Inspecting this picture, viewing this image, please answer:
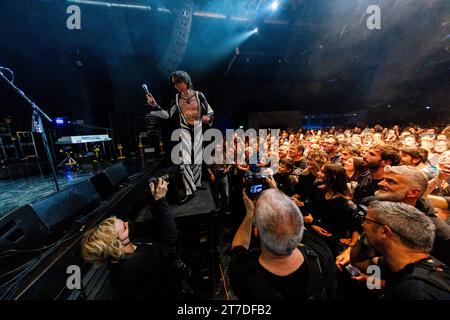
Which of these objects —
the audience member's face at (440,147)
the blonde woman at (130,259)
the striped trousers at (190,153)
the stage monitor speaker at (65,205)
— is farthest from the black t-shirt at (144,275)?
the audience member's face at (440,147)

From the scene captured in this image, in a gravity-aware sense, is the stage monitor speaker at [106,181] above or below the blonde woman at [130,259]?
above

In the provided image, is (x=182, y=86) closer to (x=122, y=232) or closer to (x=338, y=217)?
(x=122, y=232)

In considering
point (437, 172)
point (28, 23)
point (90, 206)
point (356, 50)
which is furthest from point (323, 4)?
point (28, 23)

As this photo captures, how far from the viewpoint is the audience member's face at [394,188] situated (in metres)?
1.67

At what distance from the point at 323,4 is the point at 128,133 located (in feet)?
27.3

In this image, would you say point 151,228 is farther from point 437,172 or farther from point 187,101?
point 437,172

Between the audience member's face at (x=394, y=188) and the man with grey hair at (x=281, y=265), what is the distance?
1161 millimetres

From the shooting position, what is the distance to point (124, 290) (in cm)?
116

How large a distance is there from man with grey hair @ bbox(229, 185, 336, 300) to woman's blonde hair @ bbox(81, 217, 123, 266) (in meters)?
0.80

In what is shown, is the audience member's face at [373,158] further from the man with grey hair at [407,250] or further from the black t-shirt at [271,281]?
the black t-shirt at [271,281]

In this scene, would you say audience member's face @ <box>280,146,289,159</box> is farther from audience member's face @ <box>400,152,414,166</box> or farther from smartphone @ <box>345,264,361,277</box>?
smartphone @ <box>345,264,361,277</box>

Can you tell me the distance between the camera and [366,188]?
Result: 2469 millimetres

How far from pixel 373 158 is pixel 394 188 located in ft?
2.90

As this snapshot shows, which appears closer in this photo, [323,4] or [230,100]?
[323,4]
